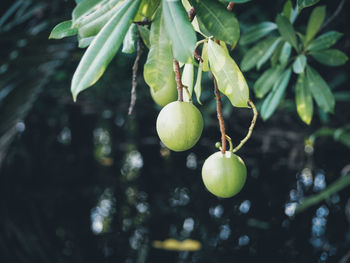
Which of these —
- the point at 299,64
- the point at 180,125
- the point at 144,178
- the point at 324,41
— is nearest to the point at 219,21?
the point at 180,125

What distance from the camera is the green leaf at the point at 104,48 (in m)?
0.49

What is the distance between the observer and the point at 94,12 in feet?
1.76

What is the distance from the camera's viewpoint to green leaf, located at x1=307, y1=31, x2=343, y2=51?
113 centimetres

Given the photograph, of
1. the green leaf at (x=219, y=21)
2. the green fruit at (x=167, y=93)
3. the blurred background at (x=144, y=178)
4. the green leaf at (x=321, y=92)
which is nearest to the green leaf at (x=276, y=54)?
the green leaf at (x=321, y=92)

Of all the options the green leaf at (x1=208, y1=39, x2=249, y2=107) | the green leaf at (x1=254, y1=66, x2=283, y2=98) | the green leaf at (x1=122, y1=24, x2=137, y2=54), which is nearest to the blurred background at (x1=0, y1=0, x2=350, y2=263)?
the green leaf at (x1=254, y1=66, x2=283, y2=98)

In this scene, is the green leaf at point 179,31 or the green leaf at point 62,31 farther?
the green leaf at point 62,31

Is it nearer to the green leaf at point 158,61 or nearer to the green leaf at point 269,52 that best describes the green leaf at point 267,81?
the green leaf at point 269,52

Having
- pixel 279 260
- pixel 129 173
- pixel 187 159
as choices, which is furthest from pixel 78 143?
pixel 279 260

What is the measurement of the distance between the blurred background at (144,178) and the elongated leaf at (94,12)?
1.03m

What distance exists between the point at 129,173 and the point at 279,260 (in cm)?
141

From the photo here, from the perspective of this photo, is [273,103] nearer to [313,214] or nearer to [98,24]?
[98,24]

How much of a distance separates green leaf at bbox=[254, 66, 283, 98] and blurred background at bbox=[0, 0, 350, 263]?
0.40 m

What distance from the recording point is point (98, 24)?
0.53m

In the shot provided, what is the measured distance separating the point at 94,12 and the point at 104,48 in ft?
0.22
